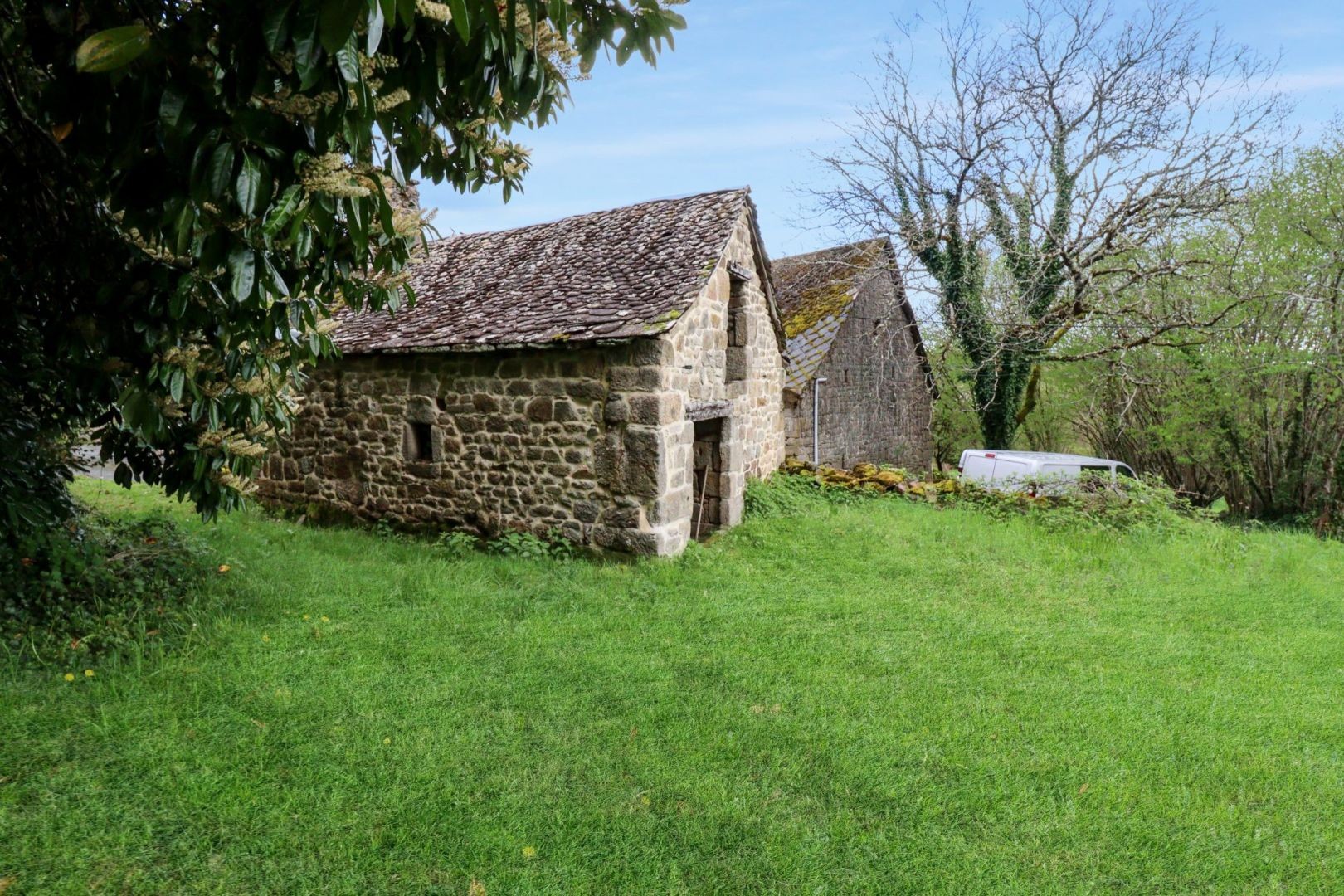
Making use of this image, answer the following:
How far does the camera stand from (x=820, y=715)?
15.1 feet

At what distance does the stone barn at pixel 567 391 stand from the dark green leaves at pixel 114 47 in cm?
509

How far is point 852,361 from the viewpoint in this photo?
15188 millimetres

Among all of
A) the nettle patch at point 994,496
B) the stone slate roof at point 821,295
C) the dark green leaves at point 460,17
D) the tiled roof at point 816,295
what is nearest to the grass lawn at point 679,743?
the nettle patch at point 994,496

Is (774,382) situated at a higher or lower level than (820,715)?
higher

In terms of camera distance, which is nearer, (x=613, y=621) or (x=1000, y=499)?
(x=613, y=621)

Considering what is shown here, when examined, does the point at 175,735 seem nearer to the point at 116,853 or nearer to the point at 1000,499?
the point at 116,853

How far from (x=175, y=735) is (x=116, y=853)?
39.4 inches

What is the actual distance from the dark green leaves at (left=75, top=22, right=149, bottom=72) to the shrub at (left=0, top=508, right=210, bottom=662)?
449cm

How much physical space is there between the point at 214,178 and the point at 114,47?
1.19ft

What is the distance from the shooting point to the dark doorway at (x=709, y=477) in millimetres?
9867

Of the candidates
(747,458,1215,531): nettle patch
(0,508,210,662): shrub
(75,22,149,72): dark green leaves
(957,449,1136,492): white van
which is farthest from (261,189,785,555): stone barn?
(75,22,149,72): dark green leaves

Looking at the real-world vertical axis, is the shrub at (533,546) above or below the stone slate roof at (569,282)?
below

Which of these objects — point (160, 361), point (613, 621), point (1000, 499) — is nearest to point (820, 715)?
point (613, 621)

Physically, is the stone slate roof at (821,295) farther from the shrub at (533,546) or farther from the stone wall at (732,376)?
the shrub at (533,546)
